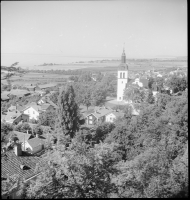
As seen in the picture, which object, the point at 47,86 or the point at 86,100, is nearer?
the point at 86,100

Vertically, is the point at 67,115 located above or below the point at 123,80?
below

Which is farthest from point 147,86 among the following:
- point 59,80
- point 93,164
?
point 93,164

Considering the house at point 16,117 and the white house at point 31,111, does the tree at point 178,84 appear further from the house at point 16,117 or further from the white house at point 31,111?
the house at point 16,117

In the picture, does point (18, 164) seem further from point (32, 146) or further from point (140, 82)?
point (140, 82)

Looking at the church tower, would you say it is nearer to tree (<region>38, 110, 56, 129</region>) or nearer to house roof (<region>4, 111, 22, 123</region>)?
house roof (<region>4, 111, 22, 123</region>)

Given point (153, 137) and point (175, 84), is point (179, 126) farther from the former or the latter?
point (175, 84)

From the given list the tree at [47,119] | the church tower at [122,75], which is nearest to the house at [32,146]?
the tree at [47,119]

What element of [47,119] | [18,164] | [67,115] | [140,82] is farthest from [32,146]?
[140,82]

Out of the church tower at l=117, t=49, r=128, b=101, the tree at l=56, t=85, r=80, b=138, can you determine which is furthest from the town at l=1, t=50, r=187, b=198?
the tree at l=56, t=85, r=80, b=138

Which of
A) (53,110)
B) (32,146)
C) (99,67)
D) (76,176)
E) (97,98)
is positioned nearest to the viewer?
(76,176)
